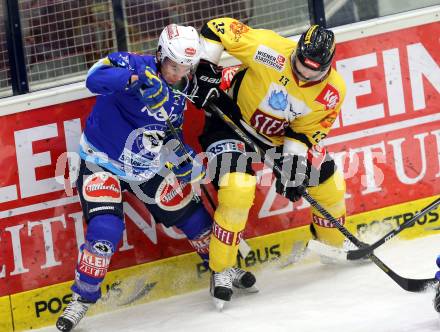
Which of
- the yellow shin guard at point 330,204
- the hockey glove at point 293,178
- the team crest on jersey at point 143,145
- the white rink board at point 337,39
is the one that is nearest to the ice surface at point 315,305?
the yellow shin guard at point 330,204

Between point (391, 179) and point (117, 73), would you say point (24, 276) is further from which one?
point (391, 179)

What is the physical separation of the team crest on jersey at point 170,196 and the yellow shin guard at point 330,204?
61cm

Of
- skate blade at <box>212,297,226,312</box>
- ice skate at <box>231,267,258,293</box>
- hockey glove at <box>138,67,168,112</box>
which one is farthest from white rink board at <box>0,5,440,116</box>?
skate blade at <box>212,297,226,312</box>

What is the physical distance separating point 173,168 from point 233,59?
0.64 metres

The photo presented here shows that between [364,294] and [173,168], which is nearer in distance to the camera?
[364,294]

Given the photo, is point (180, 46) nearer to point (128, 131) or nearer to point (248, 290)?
point (128, 131)

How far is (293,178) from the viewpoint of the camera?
420cm

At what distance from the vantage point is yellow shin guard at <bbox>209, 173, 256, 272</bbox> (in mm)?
3961

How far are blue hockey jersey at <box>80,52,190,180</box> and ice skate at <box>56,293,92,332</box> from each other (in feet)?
1.97

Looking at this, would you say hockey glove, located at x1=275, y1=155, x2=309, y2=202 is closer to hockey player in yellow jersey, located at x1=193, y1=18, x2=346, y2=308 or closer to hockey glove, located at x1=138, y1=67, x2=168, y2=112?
hockey player in yellow jersey, located at x1=193, y1=18, x2=346, y2=308

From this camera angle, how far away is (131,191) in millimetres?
4273

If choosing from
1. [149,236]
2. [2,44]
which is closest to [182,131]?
[149,236]

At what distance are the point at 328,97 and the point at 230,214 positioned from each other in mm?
688

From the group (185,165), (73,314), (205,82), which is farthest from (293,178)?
(73,314)
